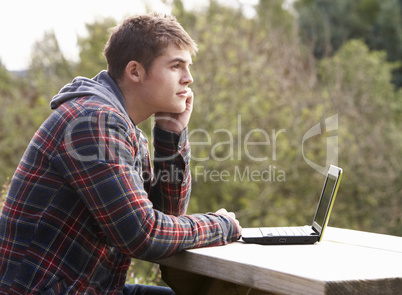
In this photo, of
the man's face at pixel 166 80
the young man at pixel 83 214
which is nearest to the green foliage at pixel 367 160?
the man's face at pixel 166 80

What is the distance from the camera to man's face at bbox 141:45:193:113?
79.7 inches

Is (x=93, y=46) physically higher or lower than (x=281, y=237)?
higher

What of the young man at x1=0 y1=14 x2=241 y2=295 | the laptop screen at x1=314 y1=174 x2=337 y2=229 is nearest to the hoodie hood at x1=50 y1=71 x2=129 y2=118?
the young man at x1=0 y1=14 x2=241 y2=295

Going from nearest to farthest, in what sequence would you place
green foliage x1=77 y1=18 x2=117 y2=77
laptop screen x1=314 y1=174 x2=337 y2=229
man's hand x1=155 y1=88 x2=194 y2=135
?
laptop screen x1=314 y1=174 x2=337 y2=229, man's hand x1=155 y1=88 x2=194 y2=135, green foliage x1=77 y1=18 x2=117 y2=77

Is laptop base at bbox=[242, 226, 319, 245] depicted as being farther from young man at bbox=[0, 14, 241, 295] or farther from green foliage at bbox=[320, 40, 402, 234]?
green foliage at bbox=[320, 40, 402, 234]

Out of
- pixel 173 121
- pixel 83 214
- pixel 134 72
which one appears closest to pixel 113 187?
pixel 83 214

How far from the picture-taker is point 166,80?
2.04 m

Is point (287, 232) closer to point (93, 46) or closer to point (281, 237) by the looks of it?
point (281, 237)

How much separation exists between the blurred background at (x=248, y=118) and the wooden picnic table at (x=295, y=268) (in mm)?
5004

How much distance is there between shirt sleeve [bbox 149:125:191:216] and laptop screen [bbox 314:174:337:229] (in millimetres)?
566

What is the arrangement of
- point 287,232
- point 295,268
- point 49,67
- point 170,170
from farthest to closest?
point 49,67 → point 170,170 → point 287,232 → point 295,268

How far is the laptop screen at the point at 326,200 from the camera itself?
78.7 inches

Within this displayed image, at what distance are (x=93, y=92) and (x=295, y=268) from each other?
0.87m

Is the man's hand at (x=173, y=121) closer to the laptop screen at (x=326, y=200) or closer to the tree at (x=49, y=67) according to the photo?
the laptop screen at (x=326, y=200)
